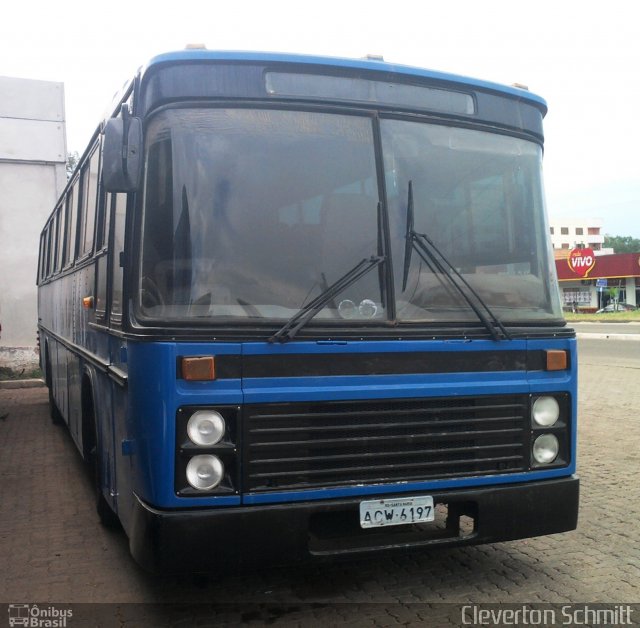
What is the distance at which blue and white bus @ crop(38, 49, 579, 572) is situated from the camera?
3844mm

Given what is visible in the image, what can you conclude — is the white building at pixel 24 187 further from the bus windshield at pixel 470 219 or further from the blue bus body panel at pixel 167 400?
the blue bus body panel at pixel 167 400

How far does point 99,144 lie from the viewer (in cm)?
570

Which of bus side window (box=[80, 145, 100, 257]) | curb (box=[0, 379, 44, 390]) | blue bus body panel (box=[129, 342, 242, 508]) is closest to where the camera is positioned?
blue bus body panel (box=[129, 342, 242, 508])

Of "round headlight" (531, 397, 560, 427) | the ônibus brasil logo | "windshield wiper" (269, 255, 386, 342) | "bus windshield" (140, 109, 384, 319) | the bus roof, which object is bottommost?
"round headlight" (531, 397, 560, 427)

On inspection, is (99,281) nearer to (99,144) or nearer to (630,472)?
(99,144)

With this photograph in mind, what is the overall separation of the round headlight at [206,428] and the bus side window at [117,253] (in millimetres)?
873

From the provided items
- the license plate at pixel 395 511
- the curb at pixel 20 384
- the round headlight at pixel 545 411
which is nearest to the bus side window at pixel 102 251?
the license plate at pixel 395 511

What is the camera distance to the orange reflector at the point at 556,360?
448cm

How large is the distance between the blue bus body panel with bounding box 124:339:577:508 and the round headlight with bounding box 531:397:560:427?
128 mm

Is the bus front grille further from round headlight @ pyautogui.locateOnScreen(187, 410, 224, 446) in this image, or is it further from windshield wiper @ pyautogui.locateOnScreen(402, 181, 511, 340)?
windshield wiper @ pyautogui.locateOnScreen(402, 181, 511, 340)

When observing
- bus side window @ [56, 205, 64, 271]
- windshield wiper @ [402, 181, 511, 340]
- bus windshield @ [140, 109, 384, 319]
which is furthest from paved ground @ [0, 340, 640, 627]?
bus side window @ [56, 205, 64, 271]

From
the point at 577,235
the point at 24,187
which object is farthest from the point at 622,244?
the point at 24,187

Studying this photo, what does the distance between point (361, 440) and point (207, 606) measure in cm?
137

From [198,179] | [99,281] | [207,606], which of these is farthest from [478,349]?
[99,281]
